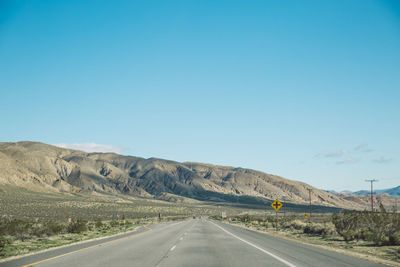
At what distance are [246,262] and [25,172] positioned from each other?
13548 centimetres

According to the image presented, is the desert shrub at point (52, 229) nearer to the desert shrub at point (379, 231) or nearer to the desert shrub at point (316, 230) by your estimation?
the desert shrub at point (316, 230)

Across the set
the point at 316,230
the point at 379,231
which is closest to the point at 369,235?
the point at 379,231

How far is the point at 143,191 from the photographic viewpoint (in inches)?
7500

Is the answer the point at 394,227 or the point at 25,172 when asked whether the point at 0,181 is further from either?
the point at 394,227

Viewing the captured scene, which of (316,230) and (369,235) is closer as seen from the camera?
(369,235)

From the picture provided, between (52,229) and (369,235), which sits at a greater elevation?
(369,235)

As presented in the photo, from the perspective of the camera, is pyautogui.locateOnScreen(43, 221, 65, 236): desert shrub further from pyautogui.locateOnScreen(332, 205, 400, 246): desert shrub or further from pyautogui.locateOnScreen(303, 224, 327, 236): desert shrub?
pyautogui.locateOnScreen(332, 205, 400, 246): desert shrub

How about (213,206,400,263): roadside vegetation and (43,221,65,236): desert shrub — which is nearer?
(213,206,400,263): roadside vegetation

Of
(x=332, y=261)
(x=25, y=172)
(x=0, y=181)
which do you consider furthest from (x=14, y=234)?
(x=25, y=172)

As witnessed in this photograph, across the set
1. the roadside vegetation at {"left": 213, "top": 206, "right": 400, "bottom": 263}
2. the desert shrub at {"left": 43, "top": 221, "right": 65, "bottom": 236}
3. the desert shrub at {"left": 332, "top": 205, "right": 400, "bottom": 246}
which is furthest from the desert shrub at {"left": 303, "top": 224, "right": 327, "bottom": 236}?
the desert shrub at {"left": 43, "top": 221, "right": 65, "bottom": 236}

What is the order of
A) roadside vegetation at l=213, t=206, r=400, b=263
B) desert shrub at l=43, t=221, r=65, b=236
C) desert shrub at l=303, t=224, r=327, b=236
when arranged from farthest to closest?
desert shrub at l=303, t=224, r=327, b=236, desert shrub at l=43, t=221, r=65, b=236, roadside vegetation at l=213, t=206, r=400, b=263

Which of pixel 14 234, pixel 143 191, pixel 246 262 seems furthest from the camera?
pixel 143 191

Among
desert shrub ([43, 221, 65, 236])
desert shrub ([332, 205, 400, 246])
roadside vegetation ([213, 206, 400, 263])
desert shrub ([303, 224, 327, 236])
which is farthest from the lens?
desert shrub ([303, 224, 327, 236])

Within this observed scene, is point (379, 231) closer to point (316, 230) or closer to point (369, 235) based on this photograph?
point (369, 235)
